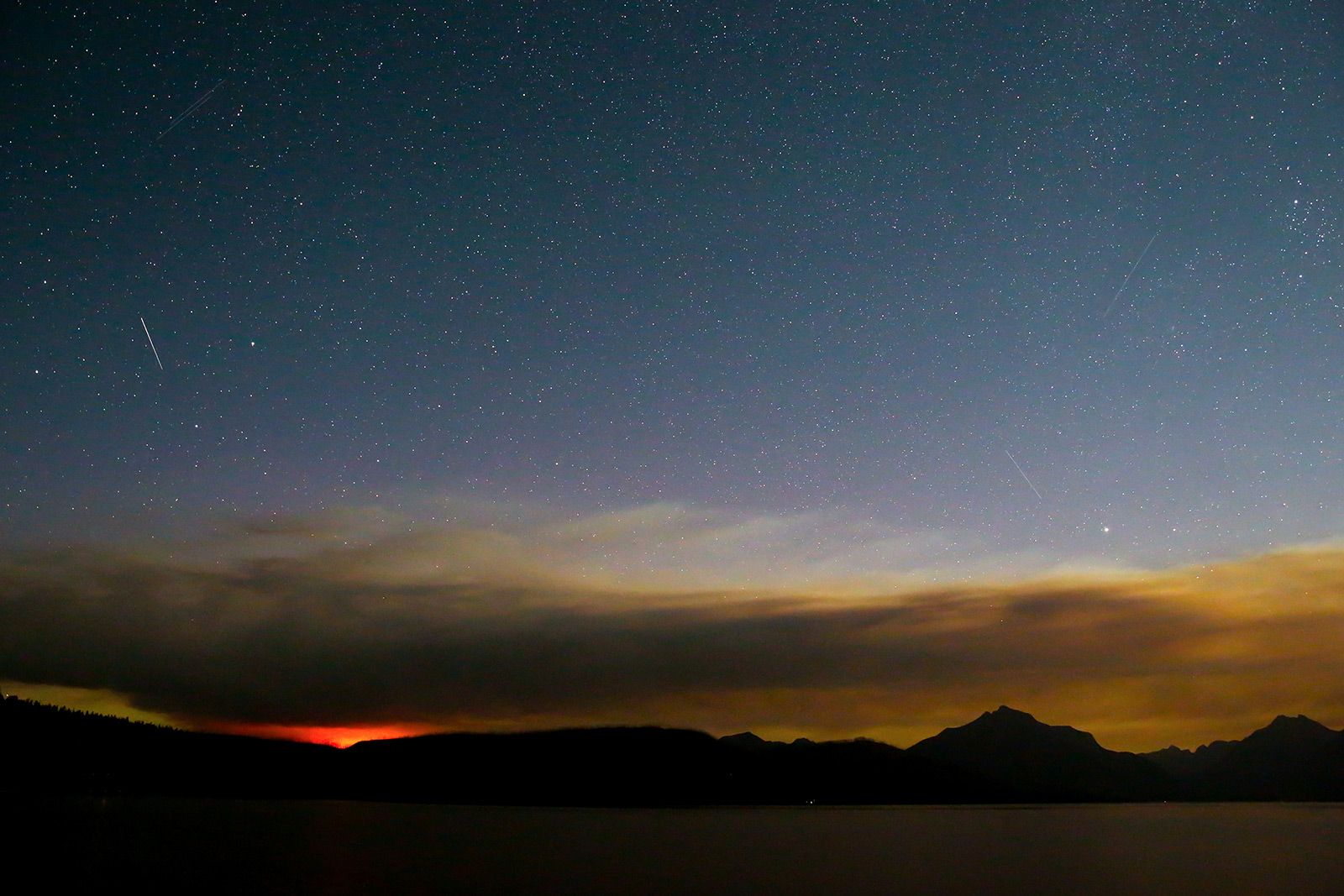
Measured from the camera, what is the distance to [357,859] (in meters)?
65.6

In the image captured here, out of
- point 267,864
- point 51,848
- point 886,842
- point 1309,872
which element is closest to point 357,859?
point 267,864

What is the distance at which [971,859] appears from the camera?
73.2 metres

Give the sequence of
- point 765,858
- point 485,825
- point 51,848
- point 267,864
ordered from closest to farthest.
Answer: point 267,864 → point 51,848 → point 765,858 → point 485,825

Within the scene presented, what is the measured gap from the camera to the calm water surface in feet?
164

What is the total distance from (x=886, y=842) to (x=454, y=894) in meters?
65.2

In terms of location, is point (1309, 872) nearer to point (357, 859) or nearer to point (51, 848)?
point (357, 859)

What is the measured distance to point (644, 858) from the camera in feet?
232

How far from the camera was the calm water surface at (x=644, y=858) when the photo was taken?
50125 millimetres

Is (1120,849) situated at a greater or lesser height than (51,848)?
lesser

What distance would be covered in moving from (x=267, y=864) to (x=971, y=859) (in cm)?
5199

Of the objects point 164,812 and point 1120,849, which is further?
point 164,812

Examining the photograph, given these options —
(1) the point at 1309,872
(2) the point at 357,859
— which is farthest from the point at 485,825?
(1) the point at 1309,872

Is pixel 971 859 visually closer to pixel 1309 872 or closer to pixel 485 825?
pixel 1309 872

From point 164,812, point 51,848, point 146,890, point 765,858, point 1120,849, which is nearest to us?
point 146,890
